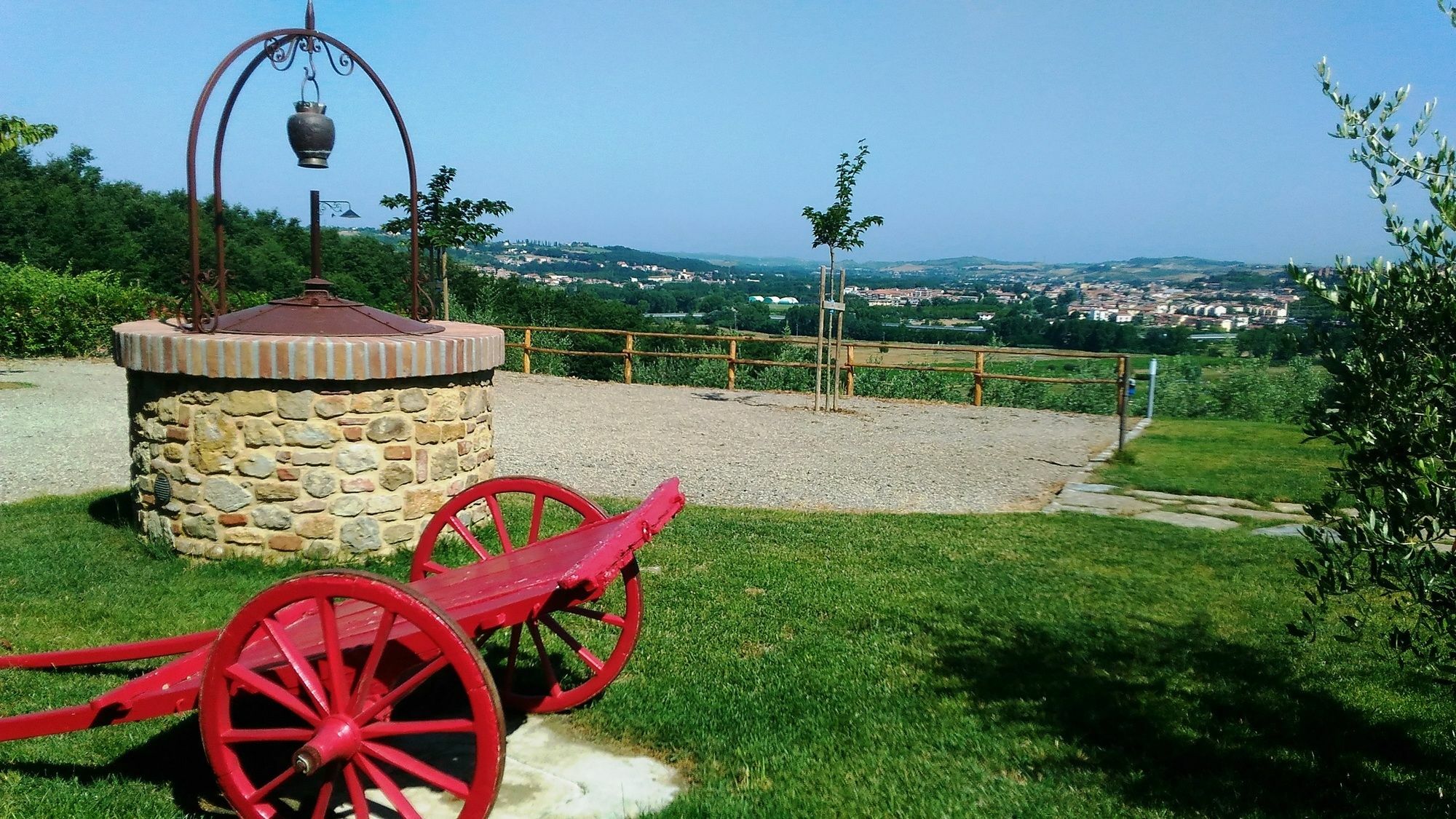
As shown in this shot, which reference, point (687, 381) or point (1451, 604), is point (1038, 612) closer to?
point (1451, 604)

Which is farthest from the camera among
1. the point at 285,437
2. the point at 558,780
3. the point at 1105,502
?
the point at 1105,502

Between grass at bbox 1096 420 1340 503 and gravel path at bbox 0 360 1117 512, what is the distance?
2.14 feet

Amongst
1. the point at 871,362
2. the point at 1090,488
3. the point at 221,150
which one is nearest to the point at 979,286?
the point at 871,362

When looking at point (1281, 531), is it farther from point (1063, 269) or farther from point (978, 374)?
point (1063, 269)

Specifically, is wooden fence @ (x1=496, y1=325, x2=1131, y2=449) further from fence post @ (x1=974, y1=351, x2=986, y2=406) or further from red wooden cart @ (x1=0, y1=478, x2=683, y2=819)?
red wooden cart @ (x1=0, y1=478, x2=683, y2=819)


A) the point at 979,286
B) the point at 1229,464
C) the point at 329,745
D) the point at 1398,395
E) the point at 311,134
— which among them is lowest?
the point at 1229,464

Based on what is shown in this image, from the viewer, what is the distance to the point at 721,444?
11.9 meters

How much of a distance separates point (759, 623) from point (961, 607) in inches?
45.2

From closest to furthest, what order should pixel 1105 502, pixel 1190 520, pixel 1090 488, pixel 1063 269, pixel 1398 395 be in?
pixel 1398 395 → pixel 1190 520 → pixel 1105 502 → pixel 1090 488 → pixel 1063 269

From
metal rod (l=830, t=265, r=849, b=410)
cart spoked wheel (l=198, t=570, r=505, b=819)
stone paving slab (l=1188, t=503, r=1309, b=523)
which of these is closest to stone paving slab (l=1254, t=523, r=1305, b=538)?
stone paving slab (l=1188, t=503, r=1309, b=523)

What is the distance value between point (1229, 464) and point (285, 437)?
8994 millimetres

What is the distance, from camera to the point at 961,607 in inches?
208

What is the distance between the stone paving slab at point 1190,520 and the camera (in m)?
7.64

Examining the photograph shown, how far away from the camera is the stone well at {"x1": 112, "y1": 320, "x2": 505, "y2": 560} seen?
5.19 m
